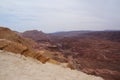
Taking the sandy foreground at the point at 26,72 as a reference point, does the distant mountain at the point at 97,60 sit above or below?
below

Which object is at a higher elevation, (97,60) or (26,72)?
(26,72)

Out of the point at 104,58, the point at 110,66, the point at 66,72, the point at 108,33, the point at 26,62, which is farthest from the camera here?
the point at 108,33

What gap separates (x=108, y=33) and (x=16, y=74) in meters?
90.8

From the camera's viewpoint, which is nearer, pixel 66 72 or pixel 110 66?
pixel 66 72

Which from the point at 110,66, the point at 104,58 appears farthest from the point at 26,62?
the point at 104,58

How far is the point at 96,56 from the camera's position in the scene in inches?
2109

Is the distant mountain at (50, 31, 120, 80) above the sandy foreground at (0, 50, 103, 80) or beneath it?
beneath

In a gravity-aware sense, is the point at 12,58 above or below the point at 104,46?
above

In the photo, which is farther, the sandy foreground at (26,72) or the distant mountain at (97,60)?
the distant mountain at (97,60)

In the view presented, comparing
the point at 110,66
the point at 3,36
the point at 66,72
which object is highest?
the point at 3,36

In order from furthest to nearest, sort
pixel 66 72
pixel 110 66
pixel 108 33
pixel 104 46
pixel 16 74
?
pixel 108 33 → pixel 104 46 → pixel 110 66 → pixel 66 72 → pixel 16 74

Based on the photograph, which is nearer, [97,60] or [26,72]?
[26,72]

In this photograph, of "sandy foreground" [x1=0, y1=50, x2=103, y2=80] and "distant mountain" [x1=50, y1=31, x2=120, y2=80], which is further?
"distant mountain" [x1=50, y1=31, x2=120, y2=80]

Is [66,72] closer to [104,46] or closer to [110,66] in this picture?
[110,66]
